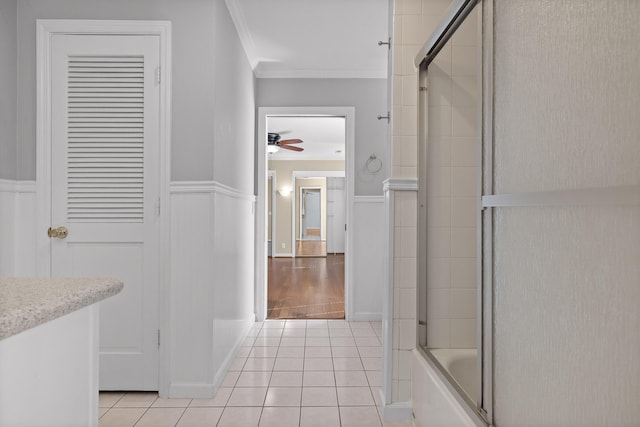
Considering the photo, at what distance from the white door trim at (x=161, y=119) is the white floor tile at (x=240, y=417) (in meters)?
0.43

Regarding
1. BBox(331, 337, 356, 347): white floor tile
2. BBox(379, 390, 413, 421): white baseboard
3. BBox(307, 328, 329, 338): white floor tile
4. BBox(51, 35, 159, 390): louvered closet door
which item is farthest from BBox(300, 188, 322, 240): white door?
BBox(379, 390, 413, 421): white baseboard

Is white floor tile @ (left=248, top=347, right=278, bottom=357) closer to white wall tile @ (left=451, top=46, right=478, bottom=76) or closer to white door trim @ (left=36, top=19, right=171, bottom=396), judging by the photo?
white door trim @ (left=36, top=19, right=171, bottom=396)

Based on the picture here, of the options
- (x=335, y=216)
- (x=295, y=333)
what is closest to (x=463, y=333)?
(x=295, y=333)

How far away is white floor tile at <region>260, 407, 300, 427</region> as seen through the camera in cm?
201

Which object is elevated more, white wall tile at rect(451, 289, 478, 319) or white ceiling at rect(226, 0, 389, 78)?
white ceiling at rect(226, 0, 389, 78)

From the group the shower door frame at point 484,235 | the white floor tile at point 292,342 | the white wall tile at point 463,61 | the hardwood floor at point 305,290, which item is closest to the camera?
the shower door frame at point 484,235

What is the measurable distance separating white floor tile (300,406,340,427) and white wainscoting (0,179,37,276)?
172 cm

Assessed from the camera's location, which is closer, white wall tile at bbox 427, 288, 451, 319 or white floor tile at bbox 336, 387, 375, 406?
white wall tile at bbox 427, 288, 451, 319

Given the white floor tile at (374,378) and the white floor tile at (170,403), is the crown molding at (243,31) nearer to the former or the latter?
the white floor tile at (170,403)

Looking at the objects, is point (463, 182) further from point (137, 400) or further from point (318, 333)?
point (318, 333)

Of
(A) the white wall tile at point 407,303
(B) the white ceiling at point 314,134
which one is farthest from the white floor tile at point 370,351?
(B) the white ceiling at point 314,134

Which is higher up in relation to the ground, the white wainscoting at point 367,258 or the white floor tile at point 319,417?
the white wainscoting at point 367,258

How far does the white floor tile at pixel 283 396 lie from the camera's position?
7.34 feet

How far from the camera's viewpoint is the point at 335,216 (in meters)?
11.7
